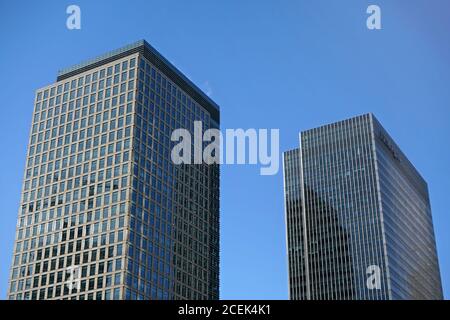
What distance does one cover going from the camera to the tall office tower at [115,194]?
144000mm

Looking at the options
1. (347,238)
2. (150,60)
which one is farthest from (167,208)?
(347,238)

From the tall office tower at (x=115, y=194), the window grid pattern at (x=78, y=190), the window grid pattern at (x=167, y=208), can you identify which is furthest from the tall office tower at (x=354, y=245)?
the window grid pattern at (x=78, y=190)

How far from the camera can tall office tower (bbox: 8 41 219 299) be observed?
472 feet

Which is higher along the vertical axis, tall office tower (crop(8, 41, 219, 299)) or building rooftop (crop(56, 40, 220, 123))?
building rooftop (crop(56, 40, 220, 123))

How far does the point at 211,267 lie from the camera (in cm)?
17050

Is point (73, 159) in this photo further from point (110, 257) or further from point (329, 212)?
point (329, 212)

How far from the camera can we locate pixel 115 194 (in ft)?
487

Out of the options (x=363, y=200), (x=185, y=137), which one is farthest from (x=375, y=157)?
(x=185, y=137)

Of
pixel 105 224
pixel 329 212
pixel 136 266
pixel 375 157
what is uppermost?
pixel 375 157

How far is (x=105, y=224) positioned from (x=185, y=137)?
3570cm

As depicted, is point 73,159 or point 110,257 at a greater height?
point 73,159

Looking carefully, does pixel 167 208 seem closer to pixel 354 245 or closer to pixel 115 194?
pixel 115 194

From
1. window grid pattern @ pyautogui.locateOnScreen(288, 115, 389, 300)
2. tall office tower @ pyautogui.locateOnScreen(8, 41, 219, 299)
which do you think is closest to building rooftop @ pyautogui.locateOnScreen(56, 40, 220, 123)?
tall office tower @ pyautogui.locateOnScreen(8, 41, 219, 299)

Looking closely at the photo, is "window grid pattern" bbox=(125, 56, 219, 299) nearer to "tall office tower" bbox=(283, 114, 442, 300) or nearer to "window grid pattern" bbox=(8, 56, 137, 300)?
"window grid pattern" bbox=(8, 56, 137, 300)
